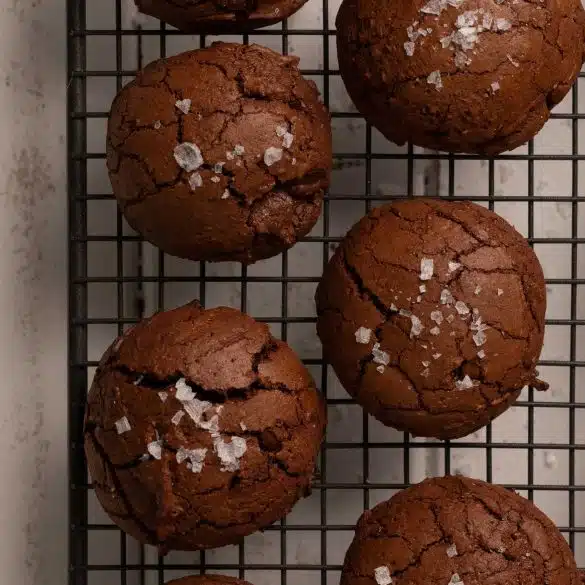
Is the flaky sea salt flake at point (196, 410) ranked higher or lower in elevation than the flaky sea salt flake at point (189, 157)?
lower

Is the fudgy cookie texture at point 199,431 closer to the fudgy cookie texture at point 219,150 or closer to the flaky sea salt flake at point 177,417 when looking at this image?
the flaky sea salt flake at point 177,417

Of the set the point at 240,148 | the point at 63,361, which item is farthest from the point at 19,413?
the point at 240,148

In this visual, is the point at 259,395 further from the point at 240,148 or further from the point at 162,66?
the point at 162,66

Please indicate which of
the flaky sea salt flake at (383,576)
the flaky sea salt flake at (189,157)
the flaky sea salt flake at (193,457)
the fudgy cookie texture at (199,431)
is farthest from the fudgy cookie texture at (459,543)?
the flaky sea salt flake at (189,157)

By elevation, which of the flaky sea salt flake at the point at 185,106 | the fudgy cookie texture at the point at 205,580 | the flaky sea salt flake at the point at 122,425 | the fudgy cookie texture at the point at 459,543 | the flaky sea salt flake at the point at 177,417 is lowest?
the fudgy cookie texture at the point at 205,580

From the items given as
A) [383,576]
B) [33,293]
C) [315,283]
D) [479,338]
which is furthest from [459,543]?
[33,293]

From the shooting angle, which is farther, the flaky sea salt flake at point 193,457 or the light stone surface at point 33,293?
the light stone surface at point 33,293
